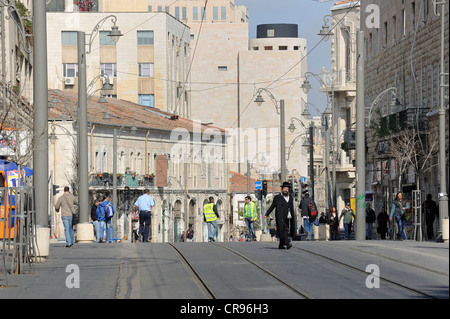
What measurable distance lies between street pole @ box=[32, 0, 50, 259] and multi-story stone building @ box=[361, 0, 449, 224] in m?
20.0

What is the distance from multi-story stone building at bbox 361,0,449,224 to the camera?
46.1m

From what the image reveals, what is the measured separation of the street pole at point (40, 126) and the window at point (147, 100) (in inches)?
3161

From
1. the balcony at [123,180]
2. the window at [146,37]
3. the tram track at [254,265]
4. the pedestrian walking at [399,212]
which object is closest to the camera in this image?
the tram track at [254,265]

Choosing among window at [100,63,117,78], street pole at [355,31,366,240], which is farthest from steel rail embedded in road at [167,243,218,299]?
window at [100,63,117,78]

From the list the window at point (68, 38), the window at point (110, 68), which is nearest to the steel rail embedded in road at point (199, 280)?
the window at point (110, 68)

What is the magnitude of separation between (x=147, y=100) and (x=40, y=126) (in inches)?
3199

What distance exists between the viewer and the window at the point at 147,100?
4104 inches

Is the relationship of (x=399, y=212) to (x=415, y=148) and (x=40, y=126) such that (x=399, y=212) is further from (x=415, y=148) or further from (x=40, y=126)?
(x=40, y=126)

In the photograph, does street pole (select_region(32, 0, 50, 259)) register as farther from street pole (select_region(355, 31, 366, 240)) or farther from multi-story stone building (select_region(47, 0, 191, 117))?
multi-story stone building (select_region(47, 0, 191, 117))

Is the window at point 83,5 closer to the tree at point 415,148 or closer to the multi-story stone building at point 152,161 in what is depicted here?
the multi-story stone building at point 152,161

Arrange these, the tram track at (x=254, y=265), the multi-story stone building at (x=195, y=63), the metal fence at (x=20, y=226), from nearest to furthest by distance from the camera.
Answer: the tram track at (x=254, y=265)
the metal fence at (x=20, y=226)
the multi-story stone building at (x=195, y=63)
